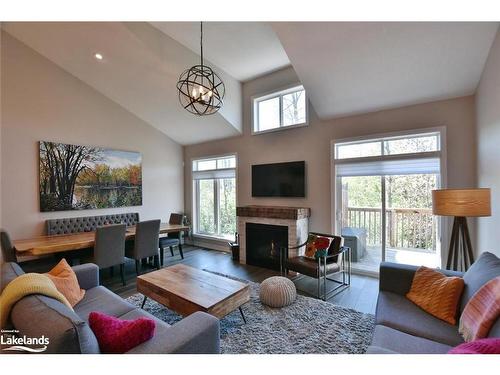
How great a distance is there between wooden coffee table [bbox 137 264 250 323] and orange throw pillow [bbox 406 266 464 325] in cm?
152

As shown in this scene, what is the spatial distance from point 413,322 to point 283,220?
2.51 metres

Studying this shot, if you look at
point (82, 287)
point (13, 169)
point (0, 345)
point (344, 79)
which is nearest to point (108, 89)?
point (13, 169)

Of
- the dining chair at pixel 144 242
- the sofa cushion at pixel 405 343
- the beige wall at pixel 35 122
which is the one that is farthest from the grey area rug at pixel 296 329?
the beige wall at pixel 35 122

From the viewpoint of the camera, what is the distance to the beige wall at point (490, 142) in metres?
2.18

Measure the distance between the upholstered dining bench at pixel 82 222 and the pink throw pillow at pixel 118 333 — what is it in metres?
3.81

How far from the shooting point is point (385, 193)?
3590 millimetres

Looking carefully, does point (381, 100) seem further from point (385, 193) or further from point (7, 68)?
point (7, 68)

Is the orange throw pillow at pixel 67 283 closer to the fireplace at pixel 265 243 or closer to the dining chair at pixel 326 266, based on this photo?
the dining chair at pixel 326 266

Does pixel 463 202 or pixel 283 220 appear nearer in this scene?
pixel 463 202

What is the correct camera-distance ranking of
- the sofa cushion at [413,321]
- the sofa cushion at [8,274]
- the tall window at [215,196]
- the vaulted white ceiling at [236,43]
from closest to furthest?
the sofa cushion at [413,321] → the sofa cushion at [8,274] → the vaulted white ceiling at [236,43] → the tall window at [215,196]

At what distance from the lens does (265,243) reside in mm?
4344

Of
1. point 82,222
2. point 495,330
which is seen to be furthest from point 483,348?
point 82,222

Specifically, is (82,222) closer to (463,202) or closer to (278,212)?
(278,212)

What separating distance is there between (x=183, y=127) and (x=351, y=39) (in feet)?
13.0
